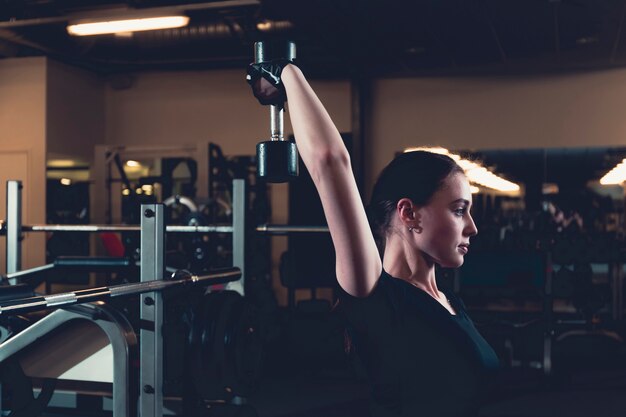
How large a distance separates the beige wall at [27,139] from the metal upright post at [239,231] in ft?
14.0

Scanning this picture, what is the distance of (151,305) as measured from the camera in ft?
5.77

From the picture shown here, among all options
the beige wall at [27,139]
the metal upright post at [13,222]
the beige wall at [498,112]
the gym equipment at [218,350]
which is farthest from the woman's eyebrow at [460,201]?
the beige wall at [27,139]

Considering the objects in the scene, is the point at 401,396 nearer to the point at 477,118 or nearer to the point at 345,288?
the point at 345,288

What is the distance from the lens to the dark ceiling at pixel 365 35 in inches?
171

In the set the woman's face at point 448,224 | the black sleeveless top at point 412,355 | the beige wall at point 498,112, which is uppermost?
the beige wall at point 498,112

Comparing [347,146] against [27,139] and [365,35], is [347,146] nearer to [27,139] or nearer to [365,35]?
[365,35]

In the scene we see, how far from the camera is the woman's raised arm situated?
0.78 meters

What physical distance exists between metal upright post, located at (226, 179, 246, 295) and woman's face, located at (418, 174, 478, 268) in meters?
1.66

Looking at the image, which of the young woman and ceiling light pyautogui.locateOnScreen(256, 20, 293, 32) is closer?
the young woman

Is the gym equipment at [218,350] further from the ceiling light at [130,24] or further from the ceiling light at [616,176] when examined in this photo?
the ceiling light at [616,176]

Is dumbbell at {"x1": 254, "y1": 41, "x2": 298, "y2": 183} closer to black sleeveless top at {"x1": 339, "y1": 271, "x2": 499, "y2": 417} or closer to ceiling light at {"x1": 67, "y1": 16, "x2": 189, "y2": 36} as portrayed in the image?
black sleeveless top at {"x1": 339, "y1": 271, "x2": 499, "y2": 417}

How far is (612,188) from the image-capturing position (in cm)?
616

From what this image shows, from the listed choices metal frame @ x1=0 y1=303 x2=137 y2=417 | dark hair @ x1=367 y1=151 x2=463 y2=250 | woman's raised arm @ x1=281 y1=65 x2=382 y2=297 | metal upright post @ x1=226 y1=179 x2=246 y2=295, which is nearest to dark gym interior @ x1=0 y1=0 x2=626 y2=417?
metal upright post @ x1=226 y1=179 x2=246 y2=295

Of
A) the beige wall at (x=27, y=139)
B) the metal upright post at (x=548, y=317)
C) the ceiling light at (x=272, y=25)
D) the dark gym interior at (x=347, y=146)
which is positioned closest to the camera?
the dark gym interior at (x=347, y=146)
